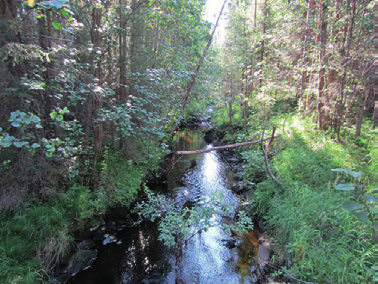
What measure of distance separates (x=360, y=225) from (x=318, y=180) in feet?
6.06

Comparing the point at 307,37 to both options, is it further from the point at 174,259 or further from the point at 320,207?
the point at 174,259

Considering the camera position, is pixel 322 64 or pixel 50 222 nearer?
pixel 50 222

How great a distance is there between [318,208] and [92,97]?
6.41 m

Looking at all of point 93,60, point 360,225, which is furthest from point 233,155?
point 93,60

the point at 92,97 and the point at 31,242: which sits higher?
the point at 92,97

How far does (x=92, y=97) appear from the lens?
591cm

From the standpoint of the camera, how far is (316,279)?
3773 mm

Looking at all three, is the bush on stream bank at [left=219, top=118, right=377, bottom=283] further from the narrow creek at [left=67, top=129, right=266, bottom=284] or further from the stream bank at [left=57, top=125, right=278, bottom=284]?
the narrow creek at [left=67, top=129, right=266, bottom=284]

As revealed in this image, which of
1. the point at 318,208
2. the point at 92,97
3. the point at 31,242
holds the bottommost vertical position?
the point at 31,242

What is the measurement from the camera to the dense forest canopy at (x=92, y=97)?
399cm

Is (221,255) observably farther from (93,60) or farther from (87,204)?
(93,60)

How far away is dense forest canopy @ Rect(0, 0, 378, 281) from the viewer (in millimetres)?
3986

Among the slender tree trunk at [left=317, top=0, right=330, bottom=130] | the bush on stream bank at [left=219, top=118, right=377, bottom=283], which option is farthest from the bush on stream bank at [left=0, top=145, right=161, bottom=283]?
the slender tree trunk at [left=317, top=0, right=330, bottom=130]

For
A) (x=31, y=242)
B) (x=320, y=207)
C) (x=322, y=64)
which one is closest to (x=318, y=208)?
(x=320, y=207)
